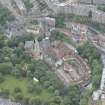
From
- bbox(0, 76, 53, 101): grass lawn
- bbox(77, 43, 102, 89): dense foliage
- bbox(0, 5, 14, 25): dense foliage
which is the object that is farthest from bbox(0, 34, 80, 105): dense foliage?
bbox(0, 5, 14, 25): dense foliage

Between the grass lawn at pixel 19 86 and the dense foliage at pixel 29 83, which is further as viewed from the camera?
the grass lawn at pixel 19 86

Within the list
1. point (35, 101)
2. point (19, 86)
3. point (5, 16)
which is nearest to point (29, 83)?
point (19, 86)

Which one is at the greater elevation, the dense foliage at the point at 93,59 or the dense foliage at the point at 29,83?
the dense foliage at the point at 93,59

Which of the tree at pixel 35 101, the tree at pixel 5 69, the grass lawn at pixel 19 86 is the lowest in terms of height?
the grass lawn at pixel 19 86

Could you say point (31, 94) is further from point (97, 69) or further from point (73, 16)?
point (73, 16)

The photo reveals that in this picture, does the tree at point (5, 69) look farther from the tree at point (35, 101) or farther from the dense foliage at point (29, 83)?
the tree at point (35, 101)

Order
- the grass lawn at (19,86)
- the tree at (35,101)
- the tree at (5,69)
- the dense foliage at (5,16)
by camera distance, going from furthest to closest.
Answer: the dense foliage at (5,16)
the tree at (5,69)
the grass lawn at (19,86)
the tree at (35,101)

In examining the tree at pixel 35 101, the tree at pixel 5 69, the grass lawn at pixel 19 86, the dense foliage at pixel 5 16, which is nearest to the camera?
the tree at pixel 35 101

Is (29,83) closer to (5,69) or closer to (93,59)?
(5,69)

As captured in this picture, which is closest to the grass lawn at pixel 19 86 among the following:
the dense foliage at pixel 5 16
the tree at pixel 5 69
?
the tree at pixel 5 69
